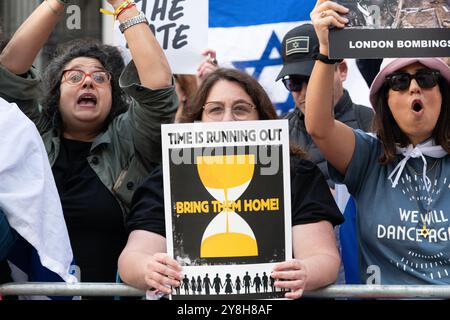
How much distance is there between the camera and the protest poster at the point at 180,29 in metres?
4.73

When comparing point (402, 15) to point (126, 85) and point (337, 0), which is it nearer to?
point (337, 0)

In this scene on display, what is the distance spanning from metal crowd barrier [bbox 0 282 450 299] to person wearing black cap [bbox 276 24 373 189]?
1172mm

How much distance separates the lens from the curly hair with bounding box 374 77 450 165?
366cm

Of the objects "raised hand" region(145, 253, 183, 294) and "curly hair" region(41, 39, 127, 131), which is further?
"curly hair" region(41, 39, 127, 131)

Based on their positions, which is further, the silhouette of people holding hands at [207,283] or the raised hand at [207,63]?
the raised hand at [207,63]

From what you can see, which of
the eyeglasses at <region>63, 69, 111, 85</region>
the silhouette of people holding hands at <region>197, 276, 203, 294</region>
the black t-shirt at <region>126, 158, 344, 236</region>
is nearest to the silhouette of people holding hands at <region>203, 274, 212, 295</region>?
the silhouette of people holding hands at <region>197, 276, 203, 294</region>

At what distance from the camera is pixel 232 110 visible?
3693mm

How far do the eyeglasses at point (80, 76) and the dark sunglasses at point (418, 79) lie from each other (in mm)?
1302

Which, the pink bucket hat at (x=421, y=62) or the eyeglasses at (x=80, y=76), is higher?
the eyeglasses at (x=80, y=76)

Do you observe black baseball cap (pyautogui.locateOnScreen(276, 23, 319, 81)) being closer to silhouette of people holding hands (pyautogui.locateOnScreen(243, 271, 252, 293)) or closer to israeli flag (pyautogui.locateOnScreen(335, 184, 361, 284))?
israeli flag (pyautogui.locateOnScreen(335, 184, 361, 284))

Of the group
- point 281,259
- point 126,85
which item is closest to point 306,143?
point 126,85

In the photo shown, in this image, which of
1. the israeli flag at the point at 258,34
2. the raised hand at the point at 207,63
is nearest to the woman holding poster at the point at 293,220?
the raised hand at the point at 207,63

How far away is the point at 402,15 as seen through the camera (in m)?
3.46

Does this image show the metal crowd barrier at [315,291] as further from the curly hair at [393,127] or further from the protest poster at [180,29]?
the protest poster at [180,29]
